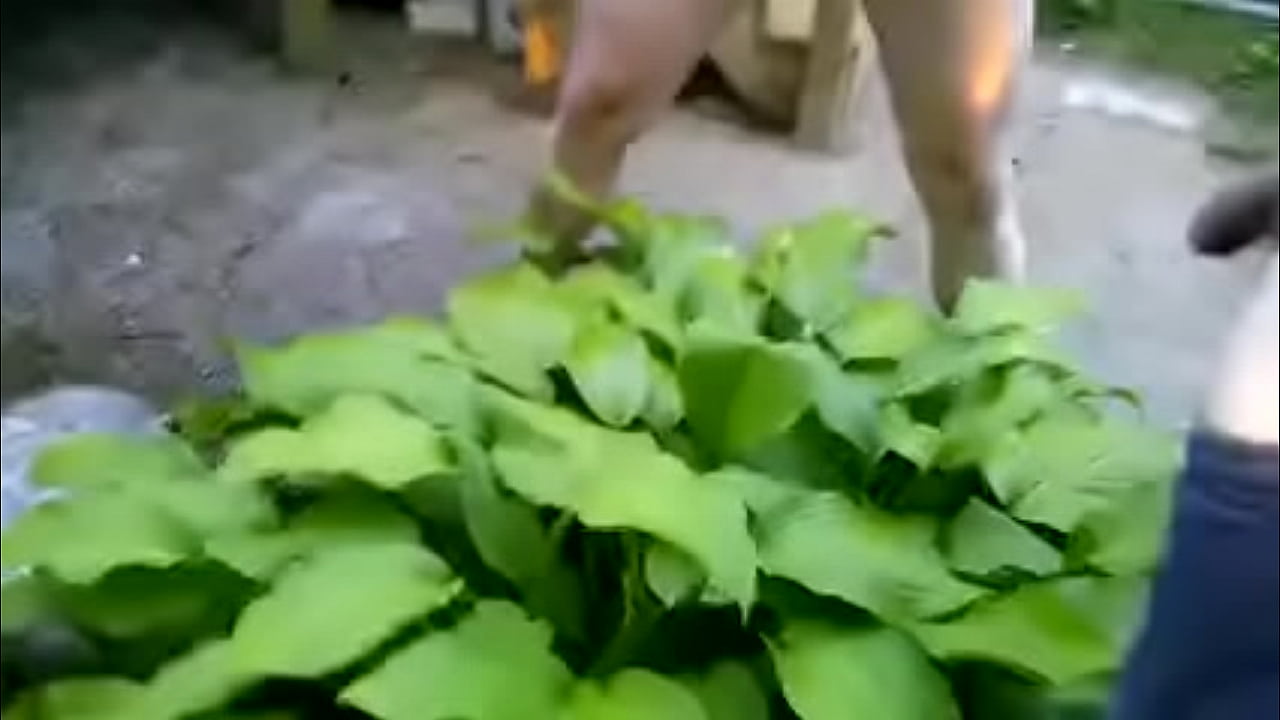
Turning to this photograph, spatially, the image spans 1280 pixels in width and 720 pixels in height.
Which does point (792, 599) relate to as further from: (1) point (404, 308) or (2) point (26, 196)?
(2) point (26, 196)

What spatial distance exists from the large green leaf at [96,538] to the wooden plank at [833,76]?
1.02m

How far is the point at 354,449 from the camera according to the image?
4.57ft

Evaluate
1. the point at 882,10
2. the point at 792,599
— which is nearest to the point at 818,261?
the point at 882,10

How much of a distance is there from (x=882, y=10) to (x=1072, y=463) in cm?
32

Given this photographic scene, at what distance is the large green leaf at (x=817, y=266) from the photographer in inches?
62.8

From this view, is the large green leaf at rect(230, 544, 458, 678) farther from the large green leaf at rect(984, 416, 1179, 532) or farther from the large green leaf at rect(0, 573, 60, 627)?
the large green leaf at rect(984, 416, 1179, 532)

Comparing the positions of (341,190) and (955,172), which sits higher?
(955,172)

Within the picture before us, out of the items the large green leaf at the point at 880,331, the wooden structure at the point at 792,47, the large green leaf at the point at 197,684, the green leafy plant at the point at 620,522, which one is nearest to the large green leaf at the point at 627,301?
the green leafy plant at the point at 620,522

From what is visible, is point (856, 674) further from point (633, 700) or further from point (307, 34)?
point (307, 34)

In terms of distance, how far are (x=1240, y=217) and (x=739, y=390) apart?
0.79 metres

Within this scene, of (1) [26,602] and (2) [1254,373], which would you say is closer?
(2) [1254,373]

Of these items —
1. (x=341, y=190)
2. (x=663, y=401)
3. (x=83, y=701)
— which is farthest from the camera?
(x=341, y=190)

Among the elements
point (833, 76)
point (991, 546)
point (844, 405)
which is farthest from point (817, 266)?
point (833, 76)

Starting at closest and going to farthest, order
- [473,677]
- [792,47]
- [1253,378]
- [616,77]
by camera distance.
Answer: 1. [1253,378]
2. [473,677]
3. [616,77]
4. [792,47]
